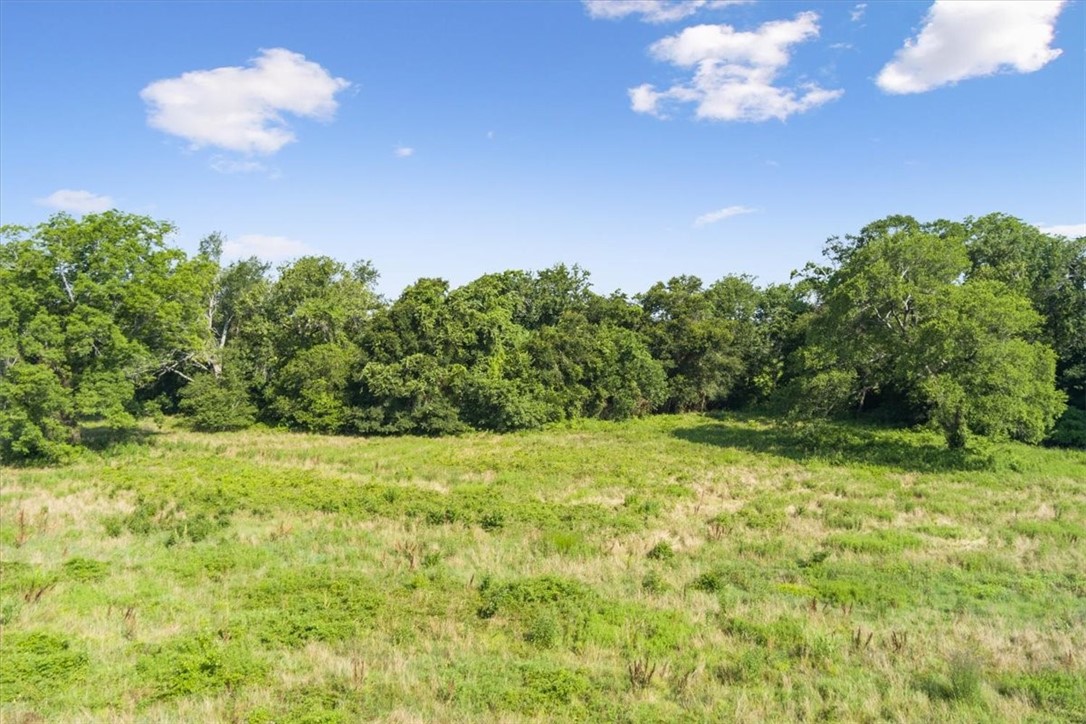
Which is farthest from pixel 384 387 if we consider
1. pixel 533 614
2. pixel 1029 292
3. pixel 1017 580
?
pixel 1029 292

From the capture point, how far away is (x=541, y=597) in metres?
11.4

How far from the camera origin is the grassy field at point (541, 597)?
7.94 m

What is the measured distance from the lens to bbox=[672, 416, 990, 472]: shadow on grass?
83.6 feet

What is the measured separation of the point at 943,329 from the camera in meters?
25.1

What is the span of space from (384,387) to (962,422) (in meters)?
30.9

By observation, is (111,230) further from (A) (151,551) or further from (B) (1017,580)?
(B) (1017,580)

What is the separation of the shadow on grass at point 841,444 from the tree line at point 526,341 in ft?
5.29

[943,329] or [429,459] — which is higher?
[943,329]

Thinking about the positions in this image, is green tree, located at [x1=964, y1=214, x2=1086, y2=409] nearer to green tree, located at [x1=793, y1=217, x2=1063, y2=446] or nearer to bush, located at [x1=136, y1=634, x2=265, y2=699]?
green tree, located at [x1=793, y1=217, x2=1063, y2=446]

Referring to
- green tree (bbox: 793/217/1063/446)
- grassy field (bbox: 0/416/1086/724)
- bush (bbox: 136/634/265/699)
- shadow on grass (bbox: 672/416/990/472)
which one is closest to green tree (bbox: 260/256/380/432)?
grassy field (bbox: 0/416/1086/724)

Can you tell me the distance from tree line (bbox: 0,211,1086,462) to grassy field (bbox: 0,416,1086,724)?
496 cm

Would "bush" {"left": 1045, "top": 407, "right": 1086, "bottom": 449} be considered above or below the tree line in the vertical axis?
below

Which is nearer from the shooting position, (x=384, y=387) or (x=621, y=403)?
(x=384, y=387)

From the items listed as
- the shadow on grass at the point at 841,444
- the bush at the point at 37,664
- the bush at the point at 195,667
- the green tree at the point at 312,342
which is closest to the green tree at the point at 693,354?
the shadow on grass at the point at 841,444
